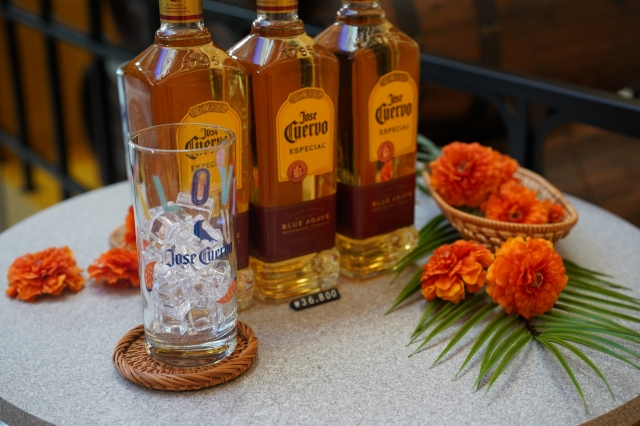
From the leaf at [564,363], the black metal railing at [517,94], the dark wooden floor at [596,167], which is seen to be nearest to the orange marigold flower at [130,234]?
the leaf at [564,363]

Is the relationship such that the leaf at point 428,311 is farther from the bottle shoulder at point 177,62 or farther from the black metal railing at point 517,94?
the black metal railing at point 517,94

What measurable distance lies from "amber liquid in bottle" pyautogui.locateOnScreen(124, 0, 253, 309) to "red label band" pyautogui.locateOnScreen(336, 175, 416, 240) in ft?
0.56

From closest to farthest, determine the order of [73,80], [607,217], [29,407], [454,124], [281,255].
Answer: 1. [29,407]
2. [281,255]
3. [607,217]
4. [454,124]
5. [73,80]

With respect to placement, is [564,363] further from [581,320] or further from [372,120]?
[372,120]

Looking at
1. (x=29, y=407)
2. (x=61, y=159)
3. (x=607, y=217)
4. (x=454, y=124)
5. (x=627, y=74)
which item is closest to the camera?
(x=29, y=407)

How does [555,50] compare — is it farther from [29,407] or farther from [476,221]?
[29,407]

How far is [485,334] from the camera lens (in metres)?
0.75

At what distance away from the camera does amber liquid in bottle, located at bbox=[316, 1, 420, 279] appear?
819mm

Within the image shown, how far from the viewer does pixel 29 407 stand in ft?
2.13

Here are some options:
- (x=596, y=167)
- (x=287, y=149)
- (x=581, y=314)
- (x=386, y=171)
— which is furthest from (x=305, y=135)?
(x=596, y=167)

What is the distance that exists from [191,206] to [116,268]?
0.24 m

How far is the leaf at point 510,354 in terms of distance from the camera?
68cm

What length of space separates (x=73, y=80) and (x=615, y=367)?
3.05 m

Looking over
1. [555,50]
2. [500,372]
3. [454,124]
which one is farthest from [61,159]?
[500,372]
